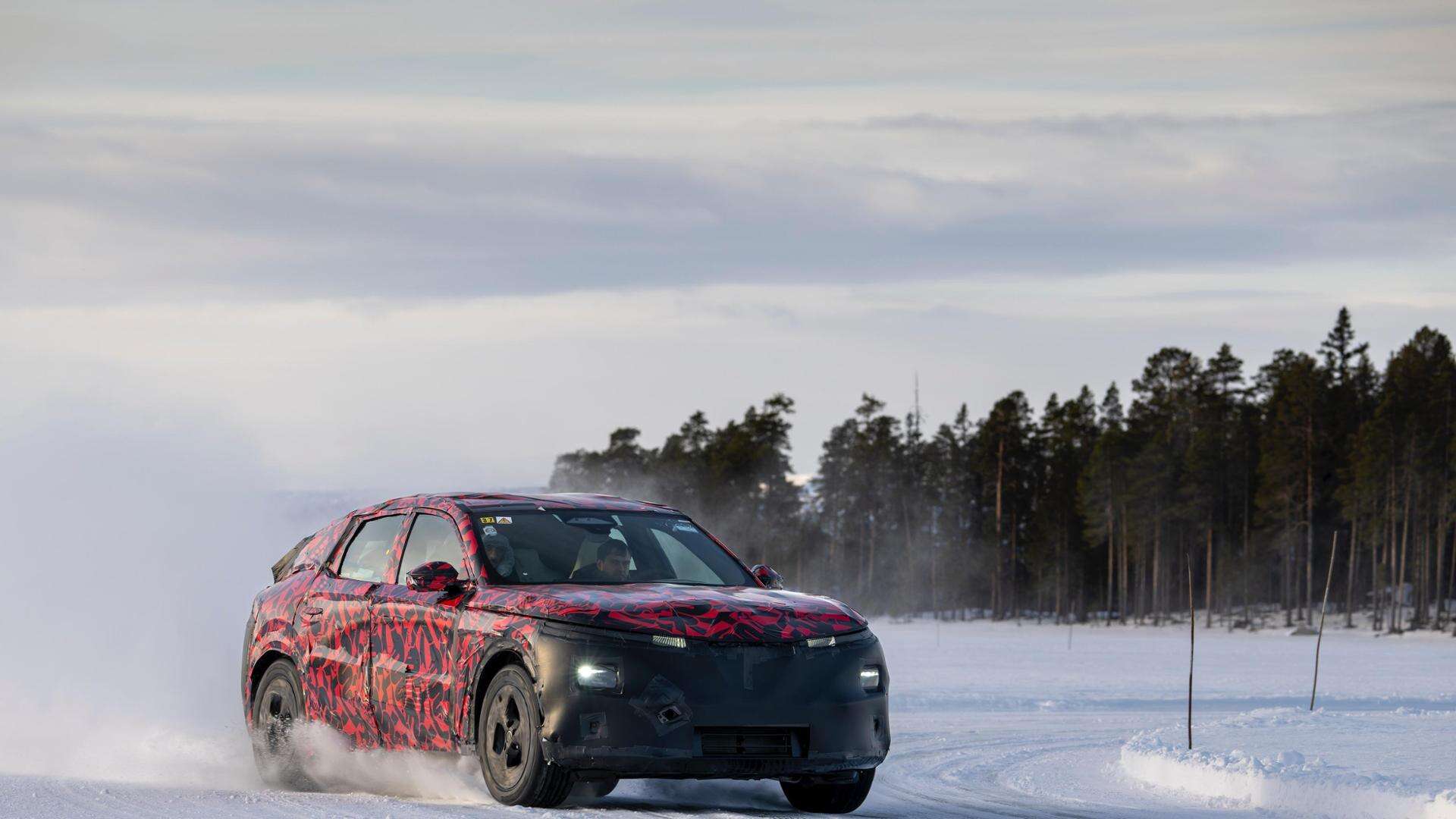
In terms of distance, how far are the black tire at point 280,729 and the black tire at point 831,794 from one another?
296 cm

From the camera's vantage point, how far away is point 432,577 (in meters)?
9.21

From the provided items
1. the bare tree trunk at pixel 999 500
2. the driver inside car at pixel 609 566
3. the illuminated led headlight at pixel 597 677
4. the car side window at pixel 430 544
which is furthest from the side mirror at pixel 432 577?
the bare tree trunk at pixel 999 500

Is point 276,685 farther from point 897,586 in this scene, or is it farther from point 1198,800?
point 897,586

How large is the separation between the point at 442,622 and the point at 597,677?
49.1 inches

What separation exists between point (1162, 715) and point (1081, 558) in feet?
307

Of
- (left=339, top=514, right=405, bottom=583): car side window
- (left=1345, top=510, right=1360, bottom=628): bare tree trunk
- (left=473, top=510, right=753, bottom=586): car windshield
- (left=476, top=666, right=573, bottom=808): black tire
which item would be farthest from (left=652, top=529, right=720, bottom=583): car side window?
(left=1345, top=510, right=1360, bottom=628): bare tree trunk

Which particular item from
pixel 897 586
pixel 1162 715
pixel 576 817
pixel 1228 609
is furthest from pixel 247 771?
pixel 897 586

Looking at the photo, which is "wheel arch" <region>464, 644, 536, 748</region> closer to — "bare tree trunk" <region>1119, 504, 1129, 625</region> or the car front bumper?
the car front bumper

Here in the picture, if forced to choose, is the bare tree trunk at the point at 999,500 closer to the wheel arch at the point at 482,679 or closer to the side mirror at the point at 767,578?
the side mirror at the point at 767,578

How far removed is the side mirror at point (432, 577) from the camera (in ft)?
30.2

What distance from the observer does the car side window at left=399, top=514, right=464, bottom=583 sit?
982 centimetres

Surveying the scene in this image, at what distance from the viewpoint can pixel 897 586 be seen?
127562mm

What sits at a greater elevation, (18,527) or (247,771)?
(18,527)

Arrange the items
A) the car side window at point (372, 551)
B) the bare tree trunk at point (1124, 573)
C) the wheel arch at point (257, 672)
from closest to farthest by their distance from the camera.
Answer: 1. the car side window at point (372, 551)
2. the wheel arch at point (257, 672)
3. the bare tree trunk at point (1124, 573)
